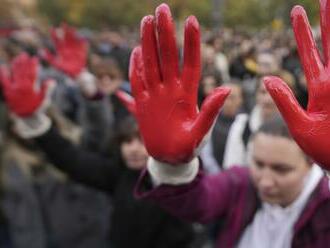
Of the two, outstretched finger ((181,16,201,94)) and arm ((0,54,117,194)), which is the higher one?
outstretched finger ((181,16,201,94))

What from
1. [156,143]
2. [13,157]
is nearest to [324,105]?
[156,143]

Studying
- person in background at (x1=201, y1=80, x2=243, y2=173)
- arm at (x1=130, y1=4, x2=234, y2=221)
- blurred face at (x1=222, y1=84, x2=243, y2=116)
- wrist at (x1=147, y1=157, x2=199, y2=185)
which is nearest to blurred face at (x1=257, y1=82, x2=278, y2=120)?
person in background at (x1=201, y1=80, x2=243, y2=173)

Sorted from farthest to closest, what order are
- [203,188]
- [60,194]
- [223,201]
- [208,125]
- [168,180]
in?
[60,194] < [223,201] < [203,188] < [168,180] < [208,125]

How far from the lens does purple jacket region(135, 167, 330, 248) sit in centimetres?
179

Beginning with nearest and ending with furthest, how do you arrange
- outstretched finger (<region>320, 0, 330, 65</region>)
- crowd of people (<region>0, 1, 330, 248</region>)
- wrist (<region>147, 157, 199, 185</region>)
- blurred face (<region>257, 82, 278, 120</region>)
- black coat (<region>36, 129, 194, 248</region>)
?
outstretched finger (<region>320, 0, 330, 65</region>), wrist (<region>147, 157, 199, 185</region>), crowd of people (<region>0, 1, 330, 248</region>), black coat (<region>36, 129, 194, 248</region>), blurred face (<region>257, 82, 278, 120</region>)

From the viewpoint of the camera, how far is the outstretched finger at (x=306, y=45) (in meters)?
1.24

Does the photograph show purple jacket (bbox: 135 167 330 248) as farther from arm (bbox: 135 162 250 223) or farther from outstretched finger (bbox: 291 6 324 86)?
outstretched finger (bbox: 291 6 324 86)

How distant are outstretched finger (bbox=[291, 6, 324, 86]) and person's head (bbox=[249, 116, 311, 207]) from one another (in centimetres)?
75

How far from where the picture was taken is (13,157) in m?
2.99

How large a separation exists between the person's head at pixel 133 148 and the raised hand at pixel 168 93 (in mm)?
1119

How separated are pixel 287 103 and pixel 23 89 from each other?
169 centimetres

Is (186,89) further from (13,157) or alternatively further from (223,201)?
(13,157)

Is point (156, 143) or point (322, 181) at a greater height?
point (156, 143)

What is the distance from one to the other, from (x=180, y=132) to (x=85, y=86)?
2526 millimetres
